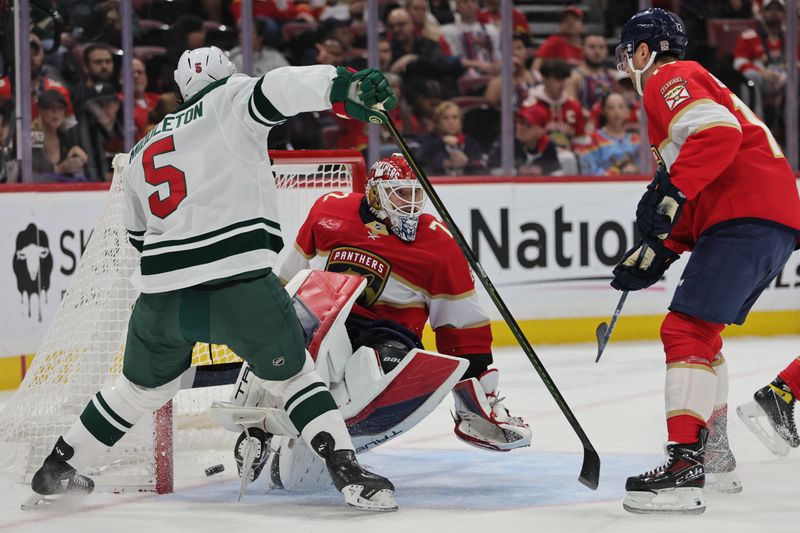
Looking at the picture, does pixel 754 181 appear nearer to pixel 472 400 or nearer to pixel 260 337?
pixel 472 400

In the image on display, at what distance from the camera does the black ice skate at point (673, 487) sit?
117 inches

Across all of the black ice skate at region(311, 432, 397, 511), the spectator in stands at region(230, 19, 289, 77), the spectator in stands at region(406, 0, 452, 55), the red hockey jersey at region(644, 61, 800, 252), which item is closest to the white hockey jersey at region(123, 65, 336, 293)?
the black ice skate at region(311, 432, 397, 511)

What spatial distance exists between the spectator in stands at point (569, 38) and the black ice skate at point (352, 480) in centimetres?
469

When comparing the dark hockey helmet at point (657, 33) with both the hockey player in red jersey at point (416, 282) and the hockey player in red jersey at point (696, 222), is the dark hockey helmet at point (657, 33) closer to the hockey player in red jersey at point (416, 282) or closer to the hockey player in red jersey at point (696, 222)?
the hockey player in red jersey at point (696, 222)

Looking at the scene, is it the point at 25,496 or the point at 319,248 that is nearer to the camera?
the point at 25,496

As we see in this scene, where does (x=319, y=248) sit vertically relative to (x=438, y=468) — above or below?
above

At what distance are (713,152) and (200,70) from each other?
1236 mm

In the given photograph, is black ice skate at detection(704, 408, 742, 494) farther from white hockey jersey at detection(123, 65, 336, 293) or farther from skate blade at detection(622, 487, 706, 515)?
white hockey jersey at detection(123, 65, 336, 293)

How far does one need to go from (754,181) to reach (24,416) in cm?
210

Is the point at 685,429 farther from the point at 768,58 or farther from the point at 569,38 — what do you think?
the point at 768,58

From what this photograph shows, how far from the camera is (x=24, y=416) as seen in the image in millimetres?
3688

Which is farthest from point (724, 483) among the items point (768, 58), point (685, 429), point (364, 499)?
point (768, 58)

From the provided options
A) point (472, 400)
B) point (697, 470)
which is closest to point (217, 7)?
point (472, 400)

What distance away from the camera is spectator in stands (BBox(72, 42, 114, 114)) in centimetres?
621
